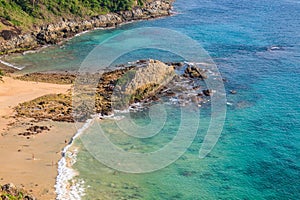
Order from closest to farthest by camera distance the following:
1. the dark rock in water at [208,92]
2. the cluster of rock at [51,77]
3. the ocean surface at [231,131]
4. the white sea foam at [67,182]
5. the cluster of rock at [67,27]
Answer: the white sea foam at [67,182] < the ocean surface at [231,131] < the dark rock in water at [208,92] < the cluster of rock at [51,77] < the cluster of rock at [67,27]

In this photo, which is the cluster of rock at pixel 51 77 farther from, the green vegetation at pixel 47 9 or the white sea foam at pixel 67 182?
the white sea foam at pixel 67 182

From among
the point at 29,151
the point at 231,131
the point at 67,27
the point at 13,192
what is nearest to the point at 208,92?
the point at 231,131

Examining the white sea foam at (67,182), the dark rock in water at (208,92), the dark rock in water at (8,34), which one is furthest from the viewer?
the dark rock in water at (8,34)

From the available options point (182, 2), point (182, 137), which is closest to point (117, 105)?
point (182, 137)

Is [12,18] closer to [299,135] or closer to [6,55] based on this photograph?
[6,55]

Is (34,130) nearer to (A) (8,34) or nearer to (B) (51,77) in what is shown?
(B) (51,77)

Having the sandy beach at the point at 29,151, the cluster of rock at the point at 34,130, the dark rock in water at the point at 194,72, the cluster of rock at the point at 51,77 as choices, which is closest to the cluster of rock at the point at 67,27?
the cluster of rock at the point at 51,77
